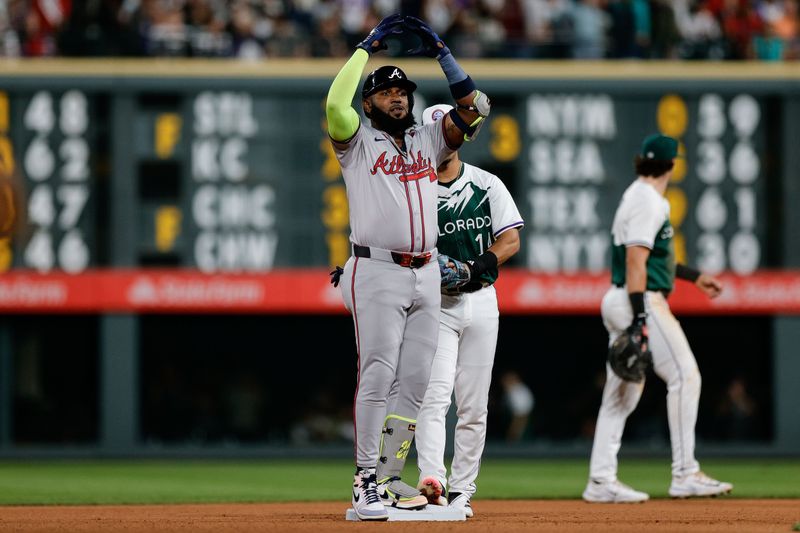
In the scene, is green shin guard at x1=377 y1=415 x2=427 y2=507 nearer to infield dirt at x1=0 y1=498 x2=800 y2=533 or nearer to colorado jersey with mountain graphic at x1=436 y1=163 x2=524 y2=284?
infield dirt at x1=0 y1=498 x2=800 y2=533

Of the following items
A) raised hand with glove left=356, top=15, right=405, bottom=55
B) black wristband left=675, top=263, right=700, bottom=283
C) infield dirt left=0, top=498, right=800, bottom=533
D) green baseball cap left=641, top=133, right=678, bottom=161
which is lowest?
infield dirt left=0, top=498, right=800, bottom=533

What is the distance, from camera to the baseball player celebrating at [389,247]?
7.43 meters

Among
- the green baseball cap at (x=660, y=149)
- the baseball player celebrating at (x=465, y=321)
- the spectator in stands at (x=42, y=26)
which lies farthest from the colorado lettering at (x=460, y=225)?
the spectator in stands at (x=42, y=26)

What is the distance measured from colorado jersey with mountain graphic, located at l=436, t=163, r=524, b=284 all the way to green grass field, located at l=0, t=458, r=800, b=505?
2.83m

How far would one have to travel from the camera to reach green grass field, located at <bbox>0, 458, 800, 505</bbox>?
10.9 metres

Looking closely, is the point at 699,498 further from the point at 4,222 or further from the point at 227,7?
the point at 227,7

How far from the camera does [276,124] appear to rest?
1712 centimetres

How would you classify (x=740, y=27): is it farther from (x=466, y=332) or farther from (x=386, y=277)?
(x=386, y=277)

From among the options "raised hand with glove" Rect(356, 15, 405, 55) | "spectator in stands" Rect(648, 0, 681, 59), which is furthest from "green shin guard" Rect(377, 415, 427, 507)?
"spectator in stands" Rect(648, 0, 681, 59)

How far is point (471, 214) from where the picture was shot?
832cm

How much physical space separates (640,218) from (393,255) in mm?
2404

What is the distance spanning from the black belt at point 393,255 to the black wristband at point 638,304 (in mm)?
2060

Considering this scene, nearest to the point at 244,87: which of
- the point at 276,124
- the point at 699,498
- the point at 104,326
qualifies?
the point at 276,124

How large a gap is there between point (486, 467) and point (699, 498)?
644 centimetres
